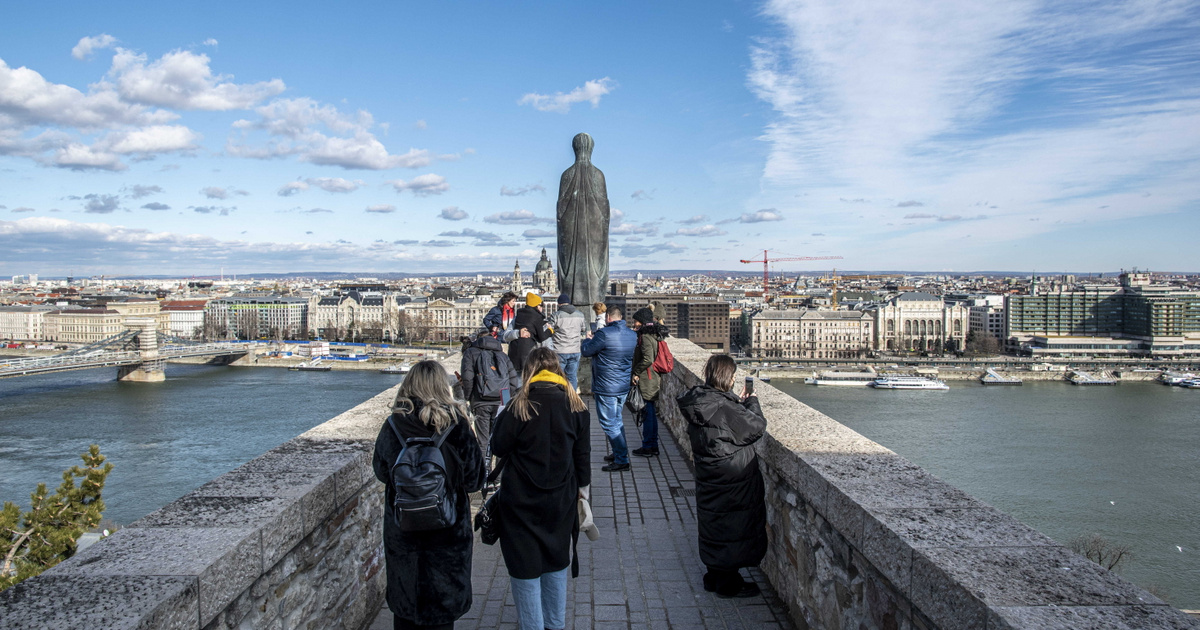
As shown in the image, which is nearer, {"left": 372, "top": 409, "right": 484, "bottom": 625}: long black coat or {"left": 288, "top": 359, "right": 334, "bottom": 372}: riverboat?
{"left": 372, "top": 409, "right": 484, "bottom": 625}: long black coat

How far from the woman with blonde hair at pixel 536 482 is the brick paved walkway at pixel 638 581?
40 cm

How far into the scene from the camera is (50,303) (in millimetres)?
87812

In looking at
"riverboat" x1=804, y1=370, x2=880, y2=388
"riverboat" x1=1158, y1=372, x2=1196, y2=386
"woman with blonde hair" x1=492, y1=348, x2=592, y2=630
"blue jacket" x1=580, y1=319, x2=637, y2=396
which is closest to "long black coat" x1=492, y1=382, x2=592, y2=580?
"woman with blonde hair" x1=492, y1=348, x2=592, y2=630

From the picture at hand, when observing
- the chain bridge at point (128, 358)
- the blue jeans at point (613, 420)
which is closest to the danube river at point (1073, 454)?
the blue jeans at point (613, 420)

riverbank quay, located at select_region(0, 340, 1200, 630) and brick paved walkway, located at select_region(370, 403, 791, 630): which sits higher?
riverbank quay, located at select_region(0, 340, 1200, 630)

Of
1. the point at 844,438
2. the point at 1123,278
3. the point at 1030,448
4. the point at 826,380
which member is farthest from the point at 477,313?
the point at 844,438

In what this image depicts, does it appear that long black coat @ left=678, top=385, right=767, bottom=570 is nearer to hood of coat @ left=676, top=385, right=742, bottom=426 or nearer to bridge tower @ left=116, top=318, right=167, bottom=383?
hood of coat @ left=676, top=385, right=742, bottom=426

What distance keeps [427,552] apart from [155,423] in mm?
36333

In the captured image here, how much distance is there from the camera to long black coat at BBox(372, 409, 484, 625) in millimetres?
1939

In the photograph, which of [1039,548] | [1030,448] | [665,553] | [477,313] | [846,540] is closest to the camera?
[1039,548]

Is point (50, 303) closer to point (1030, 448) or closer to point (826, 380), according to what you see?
point (826, 380)

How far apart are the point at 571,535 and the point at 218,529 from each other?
976 millimetres

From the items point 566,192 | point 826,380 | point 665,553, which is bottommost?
point 826,380

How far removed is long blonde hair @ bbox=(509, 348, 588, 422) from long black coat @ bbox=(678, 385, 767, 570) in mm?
522
